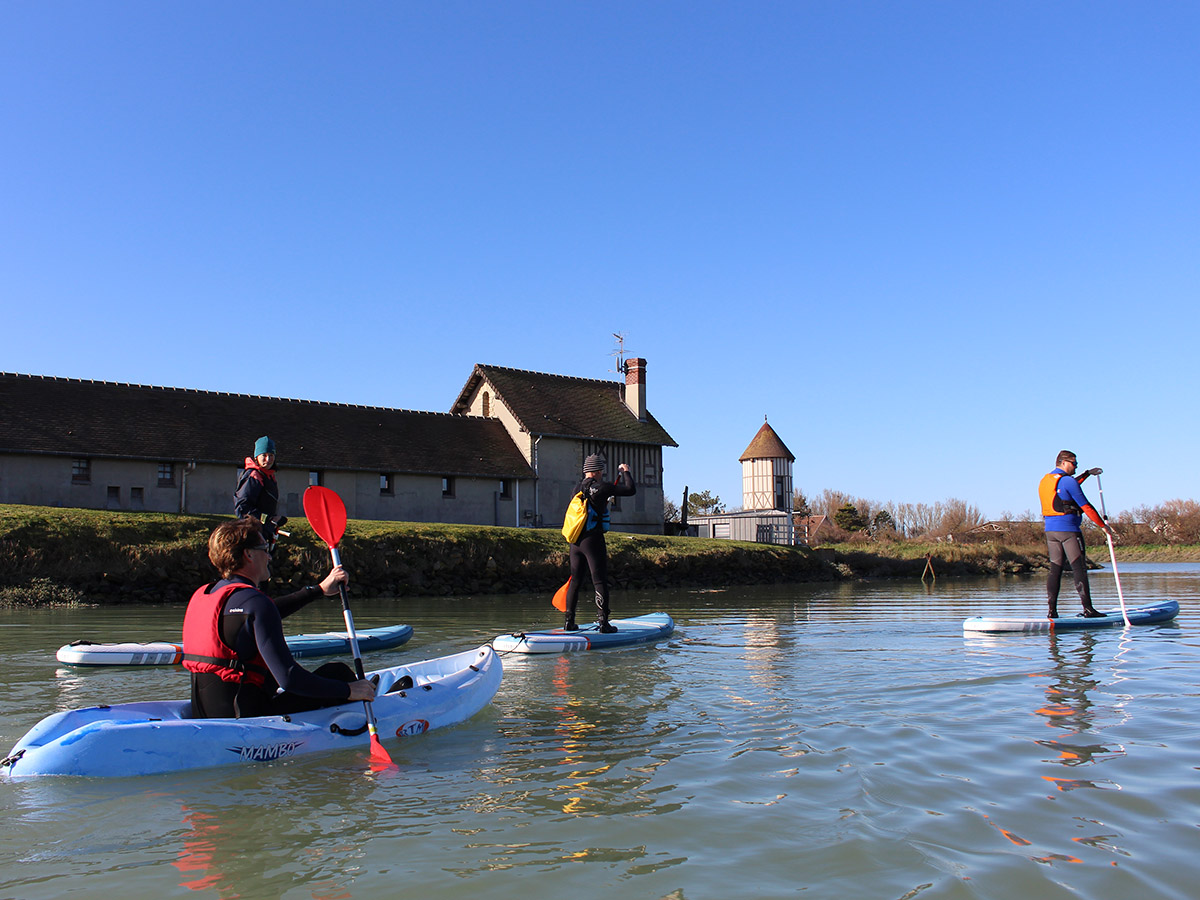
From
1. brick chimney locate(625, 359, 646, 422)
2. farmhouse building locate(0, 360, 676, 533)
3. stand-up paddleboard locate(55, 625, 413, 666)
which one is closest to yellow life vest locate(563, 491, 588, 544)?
stand-up paddleboard locate(55, 625, 413, 666)

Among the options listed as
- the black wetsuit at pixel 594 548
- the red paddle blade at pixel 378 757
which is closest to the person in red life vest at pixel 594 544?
the black wetsuit at pixel 594 548

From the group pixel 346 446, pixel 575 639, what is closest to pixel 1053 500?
pixel 575 639

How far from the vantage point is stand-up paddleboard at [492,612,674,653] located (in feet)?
32.7

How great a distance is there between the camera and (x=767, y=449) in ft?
152

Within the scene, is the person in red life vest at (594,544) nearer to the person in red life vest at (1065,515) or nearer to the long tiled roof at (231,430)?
the person in red life vest at (1065,515)

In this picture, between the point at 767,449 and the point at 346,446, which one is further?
the point at 767,449

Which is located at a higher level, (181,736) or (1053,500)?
(1053,500)

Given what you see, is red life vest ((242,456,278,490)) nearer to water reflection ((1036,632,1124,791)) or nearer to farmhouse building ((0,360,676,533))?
water reflection ((1036,632,1124,791))

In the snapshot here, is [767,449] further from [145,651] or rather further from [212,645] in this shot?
[212,645]

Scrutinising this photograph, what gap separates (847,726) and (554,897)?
3.37 meters

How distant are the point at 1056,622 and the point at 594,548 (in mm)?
6008

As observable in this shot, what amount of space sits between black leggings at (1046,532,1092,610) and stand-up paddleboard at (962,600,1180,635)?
262 millimetres

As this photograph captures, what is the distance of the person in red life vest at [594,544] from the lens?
1051 centimetres

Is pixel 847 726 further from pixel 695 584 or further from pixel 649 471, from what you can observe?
pixel 649 471
